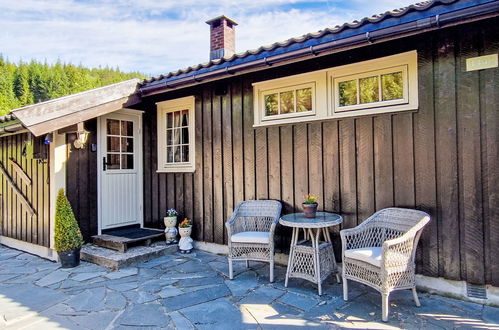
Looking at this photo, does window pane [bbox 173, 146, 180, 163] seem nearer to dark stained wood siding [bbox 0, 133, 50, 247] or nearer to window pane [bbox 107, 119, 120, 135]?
window pane [bbox 107, 119, 120, 135]

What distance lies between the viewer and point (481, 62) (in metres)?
2.95

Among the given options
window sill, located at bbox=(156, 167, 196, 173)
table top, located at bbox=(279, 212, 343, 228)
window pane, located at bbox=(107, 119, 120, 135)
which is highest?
window pane, located at bbox=(107, 119, 120, 135)

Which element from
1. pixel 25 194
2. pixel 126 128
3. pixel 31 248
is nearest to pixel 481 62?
pixel 126 128

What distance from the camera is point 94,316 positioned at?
2824mm

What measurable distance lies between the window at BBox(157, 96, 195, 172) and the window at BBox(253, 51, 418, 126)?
54.6 inches

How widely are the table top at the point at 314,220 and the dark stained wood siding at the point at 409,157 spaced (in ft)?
0.82

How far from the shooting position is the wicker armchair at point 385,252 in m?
2.71

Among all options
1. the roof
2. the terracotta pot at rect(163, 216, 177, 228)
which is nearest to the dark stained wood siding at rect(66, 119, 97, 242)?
the terracotta pot at rect(163, 216, 177, 228)

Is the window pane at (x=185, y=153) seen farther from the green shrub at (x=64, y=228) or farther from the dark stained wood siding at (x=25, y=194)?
the dark stained wood siding at (x=25, y=194)

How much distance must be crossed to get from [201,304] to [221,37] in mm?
4881

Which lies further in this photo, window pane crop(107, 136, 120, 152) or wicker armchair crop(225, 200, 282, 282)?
window pane crop(107, 136, 120, 152)

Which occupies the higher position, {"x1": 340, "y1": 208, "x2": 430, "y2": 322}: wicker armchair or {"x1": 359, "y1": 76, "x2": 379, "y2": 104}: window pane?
{"x1": 359, "y1": 76, "x2": 379, "y2": 104}: window pane

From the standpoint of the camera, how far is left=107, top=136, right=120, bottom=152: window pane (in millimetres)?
5355

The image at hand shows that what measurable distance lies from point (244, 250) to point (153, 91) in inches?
117
